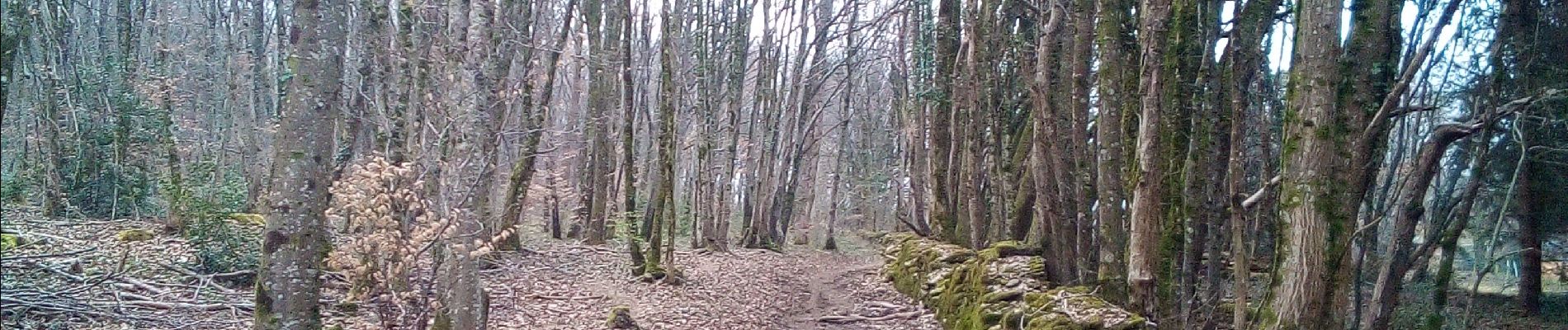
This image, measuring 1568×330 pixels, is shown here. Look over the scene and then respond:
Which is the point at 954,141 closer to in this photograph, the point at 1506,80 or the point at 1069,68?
the point at 1069,68

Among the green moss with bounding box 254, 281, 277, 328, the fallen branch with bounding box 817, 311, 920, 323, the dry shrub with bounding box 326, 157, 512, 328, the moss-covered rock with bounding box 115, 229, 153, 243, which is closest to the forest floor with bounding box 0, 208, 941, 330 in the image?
the fallen branch with bounding box 817, 311, 920, 323

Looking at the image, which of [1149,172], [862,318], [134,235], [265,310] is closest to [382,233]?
[265,310]

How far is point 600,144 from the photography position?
1805 cm

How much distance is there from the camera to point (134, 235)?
39.8ft

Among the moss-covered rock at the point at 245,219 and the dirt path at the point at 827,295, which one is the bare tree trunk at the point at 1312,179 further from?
the moss-covered rock at the point at 245,219

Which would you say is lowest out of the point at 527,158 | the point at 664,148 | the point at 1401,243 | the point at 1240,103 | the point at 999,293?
the point at 999,293

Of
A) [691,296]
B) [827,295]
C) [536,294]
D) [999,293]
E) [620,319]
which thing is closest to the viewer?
[999,293]

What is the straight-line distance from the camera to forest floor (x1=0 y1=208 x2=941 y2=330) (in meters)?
8.43

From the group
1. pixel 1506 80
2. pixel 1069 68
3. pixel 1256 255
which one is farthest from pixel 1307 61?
pixel 1256 255

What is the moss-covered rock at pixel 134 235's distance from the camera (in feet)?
39.3

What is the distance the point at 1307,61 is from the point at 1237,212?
2.36 meters

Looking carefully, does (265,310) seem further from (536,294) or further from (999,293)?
(536,294)

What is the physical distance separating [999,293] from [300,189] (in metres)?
5.93

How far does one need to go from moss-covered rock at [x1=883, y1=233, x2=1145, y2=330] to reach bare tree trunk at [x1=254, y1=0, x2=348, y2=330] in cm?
523
